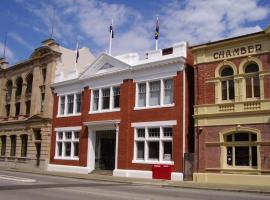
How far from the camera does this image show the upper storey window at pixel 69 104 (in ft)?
122

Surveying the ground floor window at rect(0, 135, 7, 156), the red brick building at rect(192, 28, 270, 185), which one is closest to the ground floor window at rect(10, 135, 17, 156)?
the ground floor window at rect(0, 135, 7, 156)

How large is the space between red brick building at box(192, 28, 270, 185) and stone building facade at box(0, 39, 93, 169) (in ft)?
63.0

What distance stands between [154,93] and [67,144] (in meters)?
12.1

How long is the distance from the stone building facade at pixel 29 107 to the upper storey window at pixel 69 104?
6.39 feet

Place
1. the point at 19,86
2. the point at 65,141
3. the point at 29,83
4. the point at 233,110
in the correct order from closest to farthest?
the point at 233,110 < the point at 65,141 < the point at 29,83 < the point at 19,86

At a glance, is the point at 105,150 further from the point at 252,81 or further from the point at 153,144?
the point at 252,81

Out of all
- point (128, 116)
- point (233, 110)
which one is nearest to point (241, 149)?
point (233, 110)

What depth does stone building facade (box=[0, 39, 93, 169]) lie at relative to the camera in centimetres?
4081

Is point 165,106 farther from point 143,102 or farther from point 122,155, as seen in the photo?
point 122,155

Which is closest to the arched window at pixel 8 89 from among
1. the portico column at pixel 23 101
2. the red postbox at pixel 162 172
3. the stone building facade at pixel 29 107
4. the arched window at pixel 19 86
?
the stone building facade at pixel 29 107

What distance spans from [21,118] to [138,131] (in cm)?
1964

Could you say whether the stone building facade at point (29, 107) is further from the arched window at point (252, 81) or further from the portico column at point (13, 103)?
the arched window at point (252, 81)

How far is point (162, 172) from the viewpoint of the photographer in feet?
90.8

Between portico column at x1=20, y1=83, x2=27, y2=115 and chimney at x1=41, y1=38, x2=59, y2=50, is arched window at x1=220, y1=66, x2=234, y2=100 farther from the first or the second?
portico column at x1=20, y1=83, x2=27, y2=115
